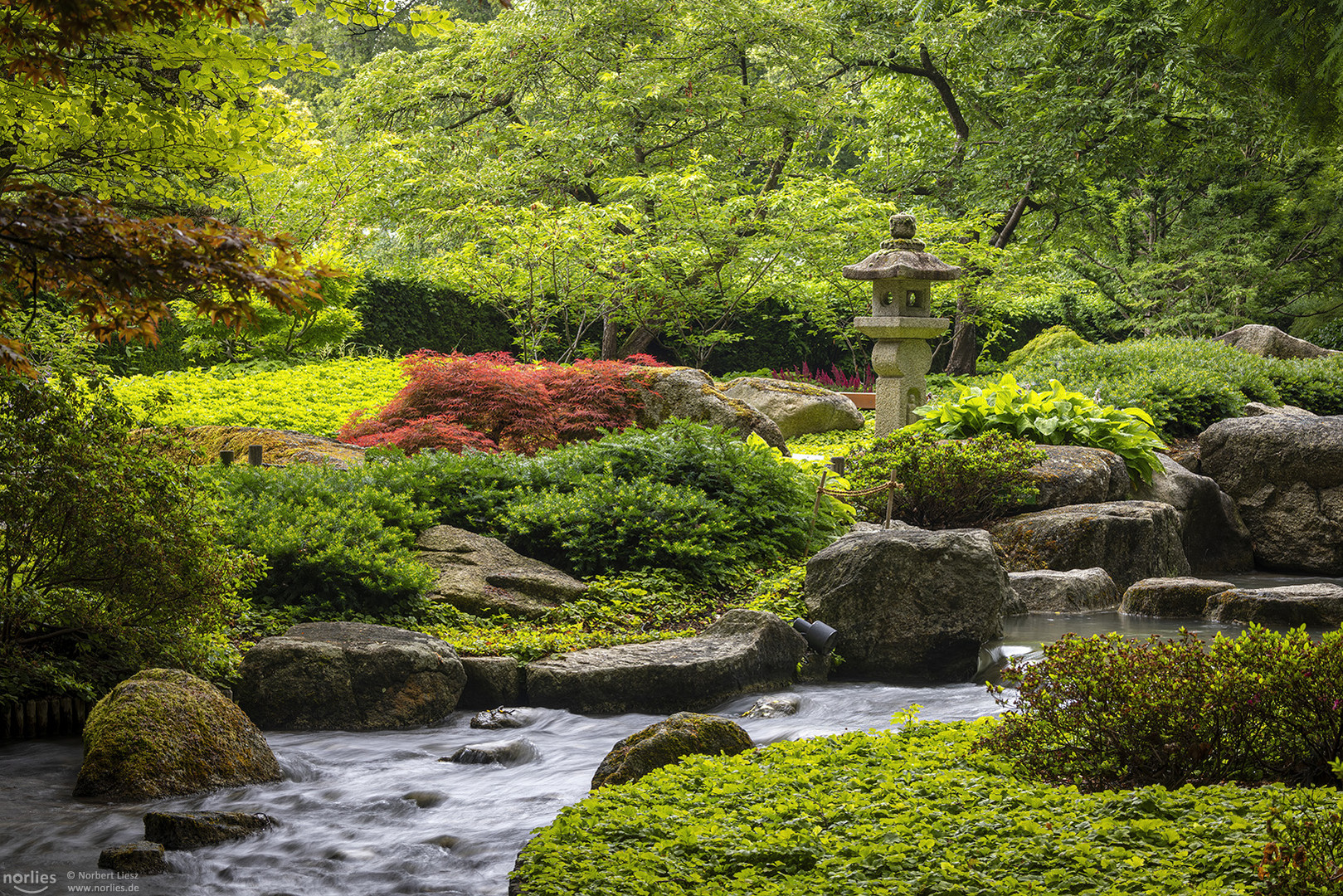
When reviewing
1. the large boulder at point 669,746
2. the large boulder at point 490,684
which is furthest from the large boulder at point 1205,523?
the large boulder at point 669,746

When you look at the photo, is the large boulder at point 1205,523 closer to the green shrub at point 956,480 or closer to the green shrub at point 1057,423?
the green shrub at point 1057,423

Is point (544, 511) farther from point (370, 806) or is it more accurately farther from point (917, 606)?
point (370, 806)

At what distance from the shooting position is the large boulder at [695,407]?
1095 cm

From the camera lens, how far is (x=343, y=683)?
543 centimetres

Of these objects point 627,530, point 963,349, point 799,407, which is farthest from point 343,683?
point 963,349

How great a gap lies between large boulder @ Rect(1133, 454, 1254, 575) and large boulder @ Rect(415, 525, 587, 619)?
248 inches

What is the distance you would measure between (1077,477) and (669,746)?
6440 mm

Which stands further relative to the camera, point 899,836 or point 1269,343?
point 1269,343

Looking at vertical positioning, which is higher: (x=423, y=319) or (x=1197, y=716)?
(x=423, y=319)

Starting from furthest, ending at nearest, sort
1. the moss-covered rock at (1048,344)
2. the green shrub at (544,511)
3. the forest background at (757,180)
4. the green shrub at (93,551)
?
the moss-covered rock at (1048,344), the forest background at (757,180), the green shrub at (544,511), the green shrub at (93,551)

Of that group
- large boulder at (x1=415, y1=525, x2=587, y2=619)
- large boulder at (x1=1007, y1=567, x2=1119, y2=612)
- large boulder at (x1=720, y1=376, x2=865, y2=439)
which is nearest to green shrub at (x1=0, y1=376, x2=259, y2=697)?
large boulder at (x1=415, y1=525, x2=587, y2=619)

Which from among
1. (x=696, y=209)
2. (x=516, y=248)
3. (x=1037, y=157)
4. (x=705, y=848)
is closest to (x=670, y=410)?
(x=516, y=248)

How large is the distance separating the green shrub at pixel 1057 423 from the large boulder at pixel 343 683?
6.31 m

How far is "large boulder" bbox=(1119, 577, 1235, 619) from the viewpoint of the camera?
7.80 m
